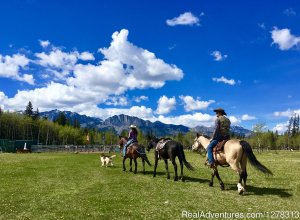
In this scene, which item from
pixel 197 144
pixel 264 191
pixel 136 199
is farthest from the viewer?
pixel 197 144

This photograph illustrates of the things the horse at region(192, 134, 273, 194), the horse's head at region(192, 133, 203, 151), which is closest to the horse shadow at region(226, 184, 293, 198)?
the horse at region(192, 134, 273, 194)

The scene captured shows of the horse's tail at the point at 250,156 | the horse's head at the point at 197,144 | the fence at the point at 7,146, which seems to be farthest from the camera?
the fence at the point at 7,146

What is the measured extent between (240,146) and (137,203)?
5827mm

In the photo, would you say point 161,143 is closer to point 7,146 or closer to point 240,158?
point 240,158

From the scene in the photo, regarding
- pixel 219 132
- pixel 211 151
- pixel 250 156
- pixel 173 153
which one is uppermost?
pixel 219 132

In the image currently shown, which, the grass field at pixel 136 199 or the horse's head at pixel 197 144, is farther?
the horse's head at pixel 197 144

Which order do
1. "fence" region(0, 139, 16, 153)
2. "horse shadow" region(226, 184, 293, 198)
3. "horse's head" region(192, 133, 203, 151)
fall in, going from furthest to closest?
"fence" region(0, 139, 16, 153) < "horse's head" region(192, 133, 203, 151) < "horse shadow" region(226, 184, 293, 198)

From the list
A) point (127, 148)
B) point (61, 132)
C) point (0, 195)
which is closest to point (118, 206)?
point (0, 195)

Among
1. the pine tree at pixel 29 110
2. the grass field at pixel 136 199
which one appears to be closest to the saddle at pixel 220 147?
the grass field at pixel 136 199

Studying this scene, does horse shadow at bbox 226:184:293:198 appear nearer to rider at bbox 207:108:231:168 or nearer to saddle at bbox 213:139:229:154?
rider at bbox 207:108:231:168

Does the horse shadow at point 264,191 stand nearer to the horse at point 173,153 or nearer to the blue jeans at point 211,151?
the blue jeans at point 211,151

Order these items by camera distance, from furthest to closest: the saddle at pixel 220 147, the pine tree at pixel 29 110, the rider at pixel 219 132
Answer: the pine tree at pixel 29 110, the rider at pixel 219 132, the saddle at pixel 220 147

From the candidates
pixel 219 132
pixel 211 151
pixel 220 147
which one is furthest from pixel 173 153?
pixel 220 147

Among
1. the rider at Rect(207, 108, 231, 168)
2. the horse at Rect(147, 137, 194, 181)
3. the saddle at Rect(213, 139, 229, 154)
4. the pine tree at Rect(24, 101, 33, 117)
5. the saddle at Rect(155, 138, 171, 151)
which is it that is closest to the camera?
the saddle at Rect(213, 139, 229, 154)
